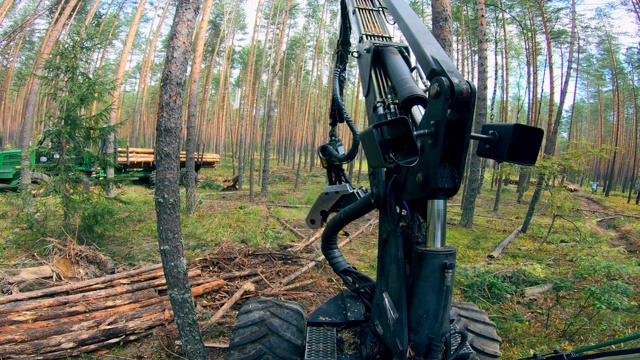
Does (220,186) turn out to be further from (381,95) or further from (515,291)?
(381,95)

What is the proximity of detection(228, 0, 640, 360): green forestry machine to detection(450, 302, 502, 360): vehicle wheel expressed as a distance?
0.4 inches

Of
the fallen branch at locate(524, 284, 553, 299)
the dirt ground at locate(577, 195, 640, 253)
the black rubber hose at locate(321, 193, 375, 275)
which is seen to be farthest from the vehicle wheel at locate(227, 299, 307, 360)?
the dirt ground at locate(577, 195, 640, 253)

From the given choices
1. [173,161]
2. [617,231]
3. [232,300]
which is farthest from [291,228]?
[617,231]

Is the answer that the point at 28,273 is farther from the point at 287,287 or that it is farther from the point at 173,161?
the point at 173,161

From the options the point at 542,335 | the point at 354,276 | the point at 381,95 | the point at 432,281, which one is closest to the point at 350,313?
the point at 354,276

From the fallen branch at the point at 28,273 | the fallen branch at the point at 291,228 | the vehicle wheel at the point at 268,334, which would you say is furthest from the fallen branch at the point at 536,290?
the fallen branch at the point at 28,273

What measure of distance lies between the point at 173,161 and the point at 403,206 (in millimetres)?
1924

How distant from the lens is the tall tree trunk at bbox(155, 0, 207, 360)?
121 inches

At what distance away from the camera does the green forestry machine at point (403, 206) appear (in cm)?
186

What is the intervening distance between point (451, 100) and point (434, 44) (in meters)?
0.56

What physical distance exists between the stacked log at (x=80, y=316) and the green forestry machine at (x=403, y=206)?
77.7 inches

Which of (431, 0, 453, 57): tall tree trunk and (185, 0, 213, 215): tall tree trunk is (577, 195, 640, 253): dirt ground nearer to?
(431, 0, 453, 57): tall tree trunk

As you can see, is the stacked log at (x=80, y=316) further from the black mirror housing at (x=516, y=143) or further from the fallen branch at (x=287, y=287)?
the black mirror housing at (x=516, y=143)

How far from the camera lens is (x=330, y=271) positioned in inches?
262
